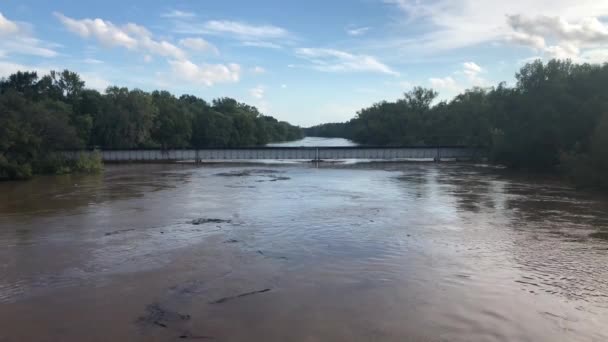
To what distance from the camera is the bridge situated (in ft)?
255

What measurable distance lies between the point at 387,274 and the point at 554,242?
26.9 ft

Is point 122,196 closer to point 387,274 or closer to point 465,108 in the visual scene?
point 387,274

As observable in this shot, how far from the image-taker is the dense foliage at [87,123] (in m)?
47.8

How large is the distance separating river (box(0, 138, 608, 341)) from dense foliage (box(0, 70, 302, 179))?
24.5 meters

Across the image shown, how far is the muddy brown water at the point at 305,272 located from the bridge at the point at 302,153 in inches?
2038

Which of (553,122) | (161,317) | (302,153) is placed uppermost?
(553,122)

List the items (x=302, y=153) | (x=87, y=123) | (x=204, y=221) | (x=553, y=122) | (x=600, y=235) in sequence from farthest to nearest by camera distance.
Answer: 1. (x=87, y=123)
2. (x=302, y=153)
3. (x=553, y=122)
4. (x=204, y=221)
5. (x=600, y=235)

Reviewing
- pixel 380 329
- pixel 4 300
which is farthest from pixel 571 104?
pixel 4 300

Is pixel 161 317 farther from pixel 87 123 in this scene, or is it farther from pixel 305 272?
pixel 87 123

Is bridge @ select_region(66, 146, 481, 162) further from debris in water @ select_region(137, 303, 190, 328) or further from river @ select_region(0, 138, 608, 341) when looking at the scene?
debris in water @ select_region(137, 303, 190, 328)

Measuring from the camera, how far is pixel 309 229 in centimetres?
1969

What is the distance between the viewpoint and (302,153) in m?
79.2

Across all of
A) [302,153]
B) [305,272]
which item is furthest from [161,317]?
[302,153]

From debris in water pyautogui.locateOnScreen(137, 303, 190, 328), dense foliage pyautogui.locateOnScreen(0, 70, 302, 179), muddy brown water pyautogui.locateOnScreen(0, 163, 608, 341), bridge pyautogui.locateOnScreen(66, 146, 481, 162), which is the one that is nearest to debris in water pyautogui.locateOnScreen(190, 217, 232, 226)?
muddy brown water pyautogui.locateOnScreen(0, 163, 608, 341)
